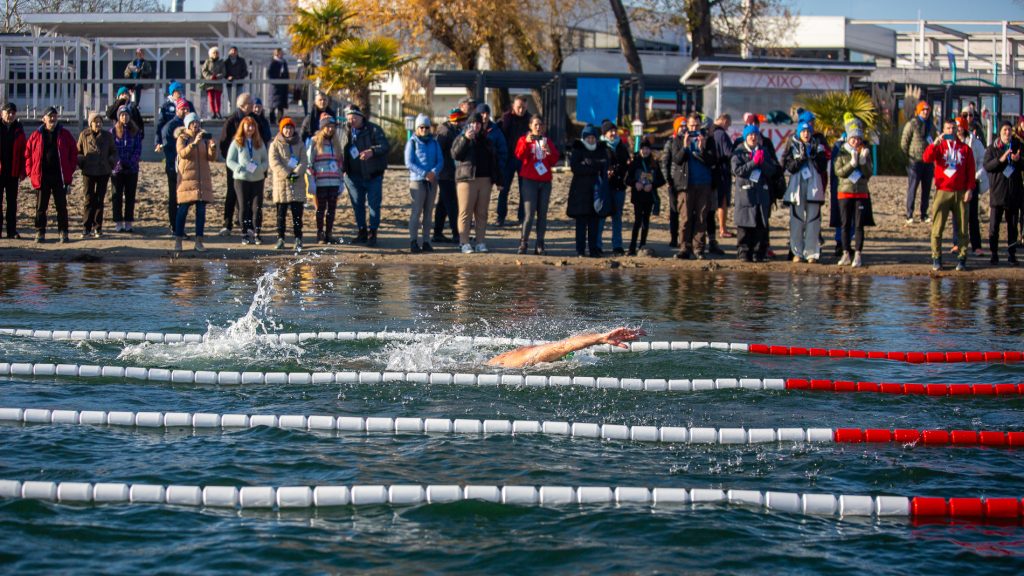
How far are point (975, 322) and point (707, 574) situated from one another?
25.9 ft

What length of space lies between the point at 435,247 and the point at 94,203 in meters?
5.17

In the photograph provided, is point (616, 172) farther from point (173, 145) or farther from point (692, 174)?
point (173, 145)

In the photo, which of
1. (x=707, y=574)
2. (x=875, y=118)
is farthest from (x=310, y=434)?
(x=875, y=118)

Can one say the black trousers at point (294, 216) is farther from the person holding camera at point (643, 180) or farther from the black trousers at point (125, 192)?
the person holding camera at point (643, 180)

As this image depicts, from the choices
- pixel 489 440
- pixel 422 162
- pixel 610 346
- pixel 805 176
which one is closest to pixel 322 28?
pixel 422 162

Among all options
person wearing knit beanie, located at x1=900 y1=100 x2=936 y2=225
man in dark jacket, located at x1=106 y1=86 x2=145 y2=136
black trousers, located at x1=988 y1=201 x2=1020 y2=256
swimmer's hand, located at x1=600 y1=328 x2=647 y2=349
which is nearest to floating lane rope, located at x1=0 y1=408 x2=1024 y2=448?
swimmer's hand, located at x1=600 y1=328 x2=647 y2=349

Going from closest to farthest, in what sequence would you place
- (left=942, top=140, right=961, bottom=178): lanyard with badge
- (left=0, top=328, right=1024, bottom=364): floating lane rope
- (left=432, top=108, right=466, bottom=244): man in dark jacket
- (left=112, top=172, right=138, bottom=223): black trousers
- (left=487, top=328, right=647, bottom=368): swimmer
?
(left=487, top=328, right=647, bottom=368): swimmer → (left=0, top=328, right=1024, bottom=364): floating lane rope → (left=942, top=140, right=961, bottom=178): lanyard with badge → (left=432, top=108, right=466, bottom=244): man in dark jacket → (left=112, top=172, right=138, bottom=223): black trousers

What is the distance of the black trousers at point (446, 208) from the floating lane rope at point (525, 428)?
33.9 feet

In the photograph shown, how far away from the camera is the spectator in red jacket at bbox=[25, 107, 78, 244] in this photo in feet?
55.0

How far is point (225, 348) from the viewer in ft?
33.8

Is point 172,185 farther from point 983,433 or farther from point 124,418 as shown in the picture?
point 983,433

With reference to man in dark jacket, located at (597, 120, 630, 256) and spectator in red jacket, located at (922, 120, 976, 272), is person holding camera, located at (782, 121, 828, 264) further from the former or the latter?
man in dark jacket, located at (597, 120, 630, 256)

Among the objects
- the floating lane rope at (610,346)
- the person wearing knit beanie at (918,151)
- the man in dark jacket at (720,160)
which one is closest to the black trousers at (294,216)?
the man in dark jacket at (720,160)

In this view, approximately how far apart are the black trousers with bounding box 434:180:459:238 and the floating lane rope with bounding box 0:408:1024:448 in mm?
10320
